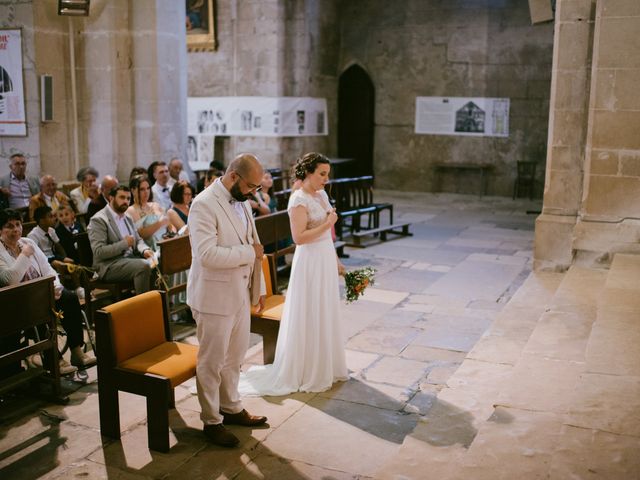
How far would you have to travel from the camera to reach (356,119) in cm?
1675

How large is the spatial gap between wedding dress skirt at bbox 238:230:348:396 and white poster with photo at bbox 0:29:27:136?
568 centimetres

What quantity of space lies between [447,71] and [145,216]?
1043 cm

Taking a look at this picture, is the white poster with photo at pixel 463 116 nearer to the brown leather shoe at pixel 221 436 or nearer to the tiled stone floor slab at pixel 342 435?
the tiled stone floor slab at pixel 342 435

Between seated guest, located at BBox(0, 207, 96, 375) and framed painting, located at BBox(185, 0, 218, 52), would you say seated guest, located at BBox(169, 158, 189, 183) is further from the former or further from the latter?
framed painting, located at BBox(185, 0, 218, 52)

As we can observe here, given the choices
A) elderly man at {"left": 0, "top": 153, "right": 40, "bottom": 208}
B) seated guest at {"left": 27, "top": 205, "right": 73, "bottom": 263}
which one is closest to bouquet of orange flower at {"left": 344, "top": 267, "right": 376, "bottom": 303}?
seated guest at {"left": 27, "top": 205, "right": 73, "bottom": 263}

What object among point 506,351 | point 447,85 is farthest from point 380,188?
point 506,351

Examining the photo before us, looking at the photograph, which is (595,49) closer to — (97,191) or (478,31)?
(97,191)

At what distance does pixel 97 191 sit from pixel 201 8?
8.76 meters

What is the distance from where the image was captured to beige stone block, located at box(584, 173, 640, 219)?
6.74 m

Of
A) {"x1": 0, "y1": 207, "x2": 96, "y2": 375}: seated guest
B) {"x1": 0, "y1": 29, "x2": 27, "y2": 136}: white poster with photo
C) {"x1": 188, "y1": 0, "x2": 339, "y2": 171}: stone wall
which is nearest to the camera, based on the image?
{"x1": 0, "y1": 207, "x2": 96, "y2": 375}: seated guest

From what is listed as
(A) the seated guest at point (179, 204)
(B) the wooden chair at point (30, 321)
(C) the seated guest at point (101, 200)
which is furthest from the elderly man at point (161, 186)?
(B) the wooden chair at point (30, 321)

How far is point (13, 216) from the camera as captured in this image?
518 centimetres

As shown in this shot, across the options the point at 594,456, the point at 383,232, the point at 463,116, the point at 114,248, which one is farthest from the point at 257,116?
the point at 594,456

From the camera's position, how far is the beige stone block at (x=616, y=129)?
21.8ft
